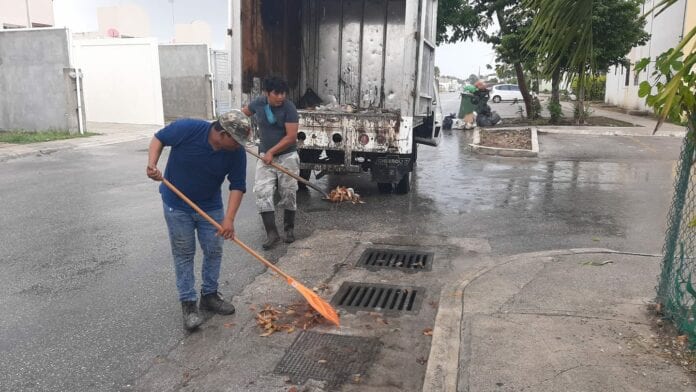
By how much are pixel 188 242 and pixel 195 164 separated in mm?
569

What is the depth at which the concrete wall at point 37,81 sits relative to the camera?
16266mm

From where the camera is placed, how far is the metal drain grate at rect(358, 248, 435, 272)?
17.9ft

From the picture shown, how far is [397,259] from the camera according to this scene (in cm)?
571

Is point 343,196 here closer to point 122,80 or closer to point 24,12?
point 122,80

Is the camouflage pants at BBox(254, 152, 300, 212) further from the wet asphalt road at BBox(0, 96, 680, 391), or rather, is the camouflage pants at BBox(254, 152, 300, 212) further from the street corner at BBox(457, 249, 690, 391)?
the street corner at BBox(457, 249, 690, 391)

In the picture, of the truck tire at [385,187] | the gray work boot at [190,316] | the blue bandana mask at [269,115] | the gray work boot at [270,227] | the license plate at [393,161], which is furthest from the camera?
the truck tire at [385,187]

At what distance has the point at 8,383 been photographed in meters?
3.35

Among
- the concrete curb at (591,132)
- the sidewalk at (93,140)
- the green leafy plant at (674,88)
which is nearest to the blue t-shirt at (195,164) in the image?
the green leafy plant at (674,88)

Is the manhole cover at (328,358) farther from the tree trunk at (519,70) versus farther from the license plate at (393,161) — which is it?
the tree trunk at (519,70)

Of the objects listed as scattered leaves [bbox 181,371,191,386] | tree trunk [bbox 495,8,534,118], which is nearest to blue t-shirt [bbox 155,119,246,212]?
scattered leaves [bbox 181,371,191,386]

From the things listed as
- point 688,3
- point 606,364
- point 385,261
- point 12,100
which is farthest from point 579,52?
point 688,3

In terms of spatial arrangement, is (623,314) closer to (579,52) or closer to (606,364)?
(606,364)

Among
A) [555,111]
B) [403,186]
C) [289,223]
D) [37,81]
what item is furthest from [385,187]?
[37,81]

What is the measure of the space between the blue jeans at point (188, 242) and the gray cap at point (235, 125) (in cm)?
69
